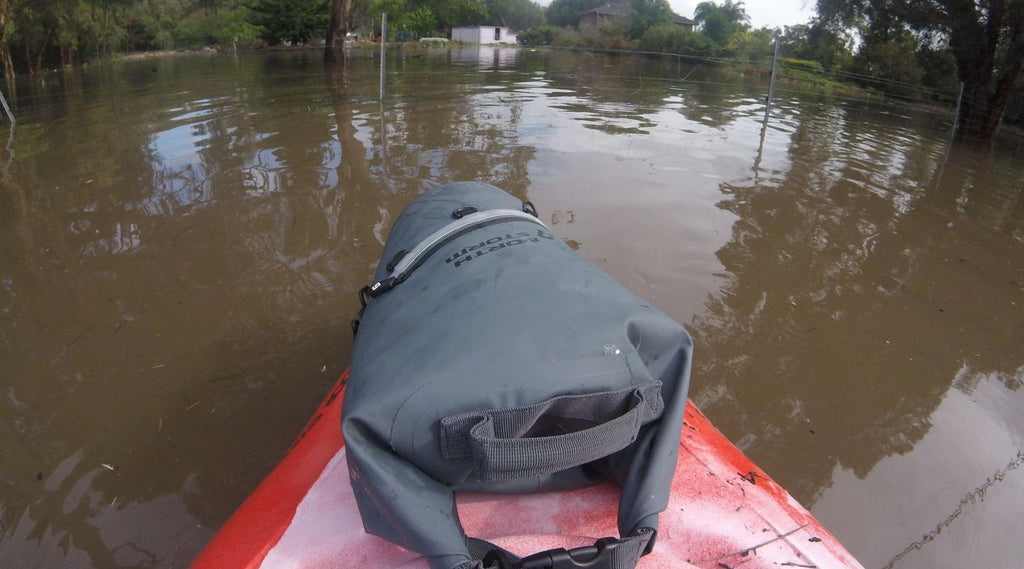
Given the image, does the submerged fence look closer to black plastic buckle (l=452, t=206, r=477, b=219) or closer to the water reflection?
the water reflection

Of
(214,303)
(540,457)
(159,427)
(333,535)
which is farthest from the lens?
(214,303)

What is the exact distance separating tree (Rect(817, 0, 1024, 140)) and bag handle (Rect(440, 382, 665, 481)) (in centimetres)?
1228

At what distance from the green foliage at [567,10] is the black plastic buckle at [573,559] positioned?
68199 millimetres

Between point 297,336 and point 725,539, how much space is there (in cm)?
237

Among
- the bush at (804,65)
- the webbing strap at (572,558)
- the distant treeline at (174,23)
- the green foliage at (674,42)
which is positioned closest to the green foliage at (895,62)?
the bush at (804,65)

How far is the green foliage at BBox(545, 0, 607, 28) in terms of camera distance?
64.9 meters

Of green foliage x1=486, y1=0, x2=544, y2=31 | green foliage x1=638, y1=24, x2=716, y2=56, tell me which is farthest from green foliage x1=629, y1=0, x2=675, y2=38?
green foliage x1=486, y1=0, x2=544, y2=31

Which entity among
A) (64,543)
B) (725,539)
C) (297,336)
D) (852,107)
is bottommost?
(64,543)

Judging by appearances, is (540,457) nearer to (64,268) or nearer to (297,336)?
(297,336)

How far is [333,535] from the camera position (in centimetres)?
124

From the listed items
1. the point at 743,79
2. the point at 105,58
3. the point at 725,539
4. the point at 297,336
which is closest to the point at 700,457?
the point at 725,539

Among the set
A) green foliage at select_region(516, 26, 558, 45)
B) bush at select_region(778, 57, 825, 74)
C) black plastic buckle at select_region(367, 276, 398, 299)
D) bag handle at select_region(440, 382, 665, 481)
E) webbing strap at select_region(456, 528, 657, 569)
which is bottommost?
webbing strap at select_region(456, 528, 657, 569)

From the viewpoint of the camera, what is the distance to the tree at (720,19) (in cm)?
3803

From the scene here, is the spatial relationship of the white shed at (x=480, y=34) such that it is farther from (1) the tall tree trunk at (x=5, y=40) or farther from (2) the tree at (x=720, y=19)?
(1) the tall tree trunk at (x=5, y=40)
